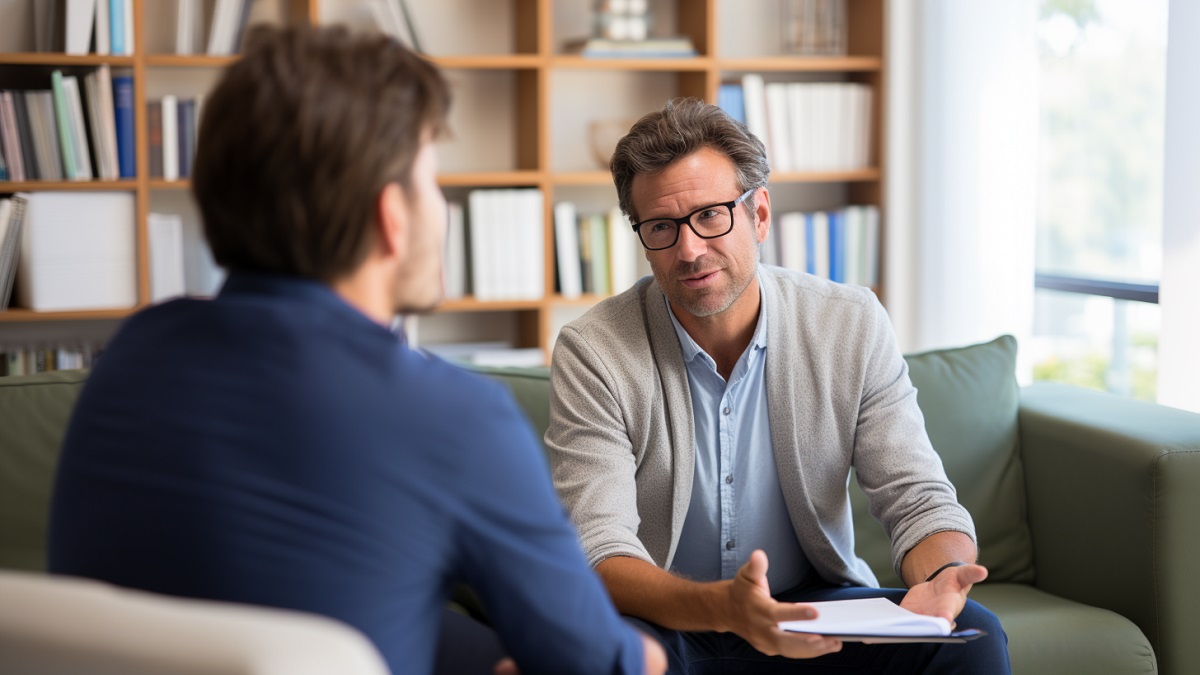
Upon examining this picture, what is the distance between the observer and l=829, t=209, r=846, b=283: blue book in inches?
149

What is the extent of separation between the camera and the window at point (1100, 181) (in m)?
5.12

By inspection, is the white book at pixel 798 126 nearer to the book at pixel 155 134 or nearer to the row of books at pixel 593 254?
the row of books at pixel 593 254

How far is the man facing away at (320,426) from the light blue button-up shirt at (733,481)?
87 centimetres

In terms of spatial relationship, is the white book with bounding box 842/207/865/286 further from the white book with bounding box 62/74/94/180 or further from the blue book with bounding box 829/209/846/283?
the white book with bounding box 62/74/94/180

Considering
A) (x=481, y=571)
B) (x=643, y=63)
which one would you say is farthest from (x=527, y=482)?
(x=643, y=63)

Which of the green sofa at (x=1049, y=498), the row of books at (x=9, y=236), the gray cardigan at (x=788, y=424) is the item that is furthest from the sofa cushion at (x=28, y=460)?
the row of books at (x=9, y=236)

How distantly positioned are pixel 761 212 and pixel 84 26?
2184 mm

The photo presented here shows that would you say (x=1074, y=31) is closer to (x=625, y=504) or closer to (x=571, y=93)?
(x=571, y=93)

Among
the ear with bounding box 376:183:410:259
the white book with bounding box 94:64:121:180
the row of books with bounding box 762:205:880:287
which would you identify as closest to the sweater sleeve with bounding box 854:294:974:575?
the ear with bounding box 376:183:410:259

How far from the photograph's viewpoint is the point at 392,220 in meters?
0.93

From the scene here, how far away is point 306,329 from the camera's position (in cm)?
87

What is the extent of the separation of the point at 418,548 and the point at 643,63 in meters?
2.87

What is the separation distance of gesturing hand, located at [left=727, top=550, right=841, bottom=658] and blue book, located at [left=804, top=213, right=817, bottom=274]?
8.28ft

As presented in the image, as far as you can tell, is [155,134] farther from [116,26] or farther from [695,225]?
[695,225]
